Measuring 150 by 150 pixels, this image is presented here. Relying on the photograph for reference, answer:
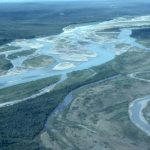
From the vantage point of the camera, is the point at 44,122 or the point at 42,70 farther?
the point at 42,70

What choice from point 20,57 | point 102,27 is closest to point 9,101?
point 20,57

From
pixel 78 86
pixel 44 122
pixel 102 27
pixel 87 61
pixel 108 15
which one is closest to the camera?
pixel 44 122

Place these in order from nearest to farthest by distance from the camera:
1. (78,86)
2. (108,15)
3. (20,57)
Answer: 1. (78,86)
2. (20,57)
3. (108,15)

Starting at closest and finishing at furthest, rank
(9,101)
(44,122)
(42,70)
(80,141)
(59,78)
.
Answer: (80,141) → (44,122) → (9,101) → (59,78) → (42,70)

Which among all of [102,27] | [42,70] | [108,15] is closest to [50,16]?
[108,15]

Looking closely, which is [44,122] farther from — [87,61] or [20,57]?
[20,57]

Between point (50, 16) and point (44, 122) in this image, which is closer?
point (44, 122)

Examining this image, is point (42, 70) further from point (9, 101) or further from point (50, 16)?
point (50, 16)

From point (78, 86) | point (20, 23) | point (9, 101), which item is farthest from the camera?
point (20, 23)

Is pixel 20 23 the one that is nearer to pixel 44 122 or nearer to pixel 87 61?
pixel 87 61
